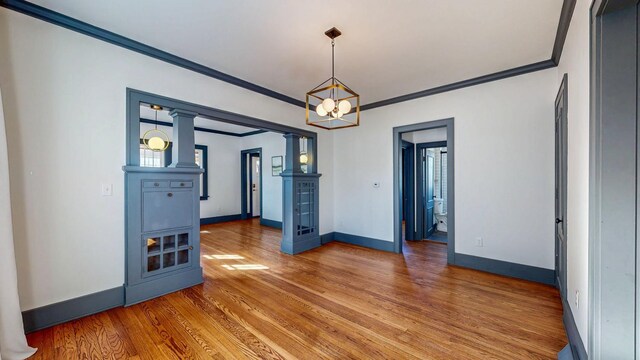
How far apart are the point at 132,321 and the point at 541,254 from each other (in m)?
4.34

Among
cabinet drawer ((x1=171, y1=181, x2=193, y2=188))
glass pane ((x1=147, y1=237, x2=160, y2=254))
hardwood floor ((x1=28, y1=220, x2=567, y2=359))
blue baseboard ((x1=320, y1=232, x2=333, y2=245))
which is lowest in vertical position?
hardwood floor ((x1=28, y1=220, x2=567, y2=359))

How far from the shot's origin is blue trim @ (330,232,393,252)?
4320 mm

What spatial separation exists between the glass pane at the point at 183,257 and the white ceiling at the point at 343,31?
2224 mm

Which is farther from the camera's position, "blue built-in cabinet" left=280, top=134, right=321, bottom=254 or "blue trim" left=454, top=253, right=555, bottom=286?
"blue built-in cabinet" left=280, top=134, right=321, bottom=254

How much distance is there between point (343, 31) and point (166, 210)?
2598 millimetres

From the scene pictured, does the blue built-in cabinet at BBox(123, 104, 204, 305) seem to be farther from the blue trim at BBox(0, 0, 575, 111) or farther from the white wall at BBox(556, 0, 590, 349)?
the white wall at BBox(556, 0, 590, 349)

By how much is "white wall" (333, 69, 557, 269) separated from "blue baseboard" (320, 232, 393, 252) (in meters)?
0.19

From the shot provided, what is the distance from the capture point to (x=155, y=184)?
269cm

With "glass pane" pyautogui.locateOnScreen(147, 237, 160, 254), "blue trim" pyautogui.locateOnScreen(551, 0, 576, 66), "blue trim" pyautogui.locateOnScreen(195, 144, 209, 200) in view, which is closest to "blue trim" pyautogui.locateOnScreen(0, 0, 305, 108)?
"glass pane" pyautogui.locateOnScreen(147, 237, 160, 254)

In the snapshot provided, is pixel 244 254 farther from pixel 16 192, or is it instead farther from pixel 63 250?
pixel 16 192

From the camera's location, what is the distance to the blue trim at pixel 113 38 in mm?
2016

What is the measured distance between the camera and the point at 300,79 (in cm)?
344

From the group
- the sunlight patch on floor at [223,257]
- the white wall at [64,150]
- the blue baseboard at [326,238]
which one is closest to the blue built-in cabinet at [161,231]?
the white wall at [64,150]

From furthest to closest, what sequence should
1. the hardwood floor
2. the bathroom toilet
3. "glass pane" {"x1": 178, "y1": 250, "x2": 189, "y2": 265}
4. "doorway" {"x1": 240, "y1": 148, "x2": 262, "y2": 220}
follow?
"doorway" {"x1": 240, "y1": 148, "x2": 262, "y2": 220}
the bathroom toilet
"glass pane" {"x1": 178, "y1": 250, "x2": 189, "y2": 265}
the hardwood floor
